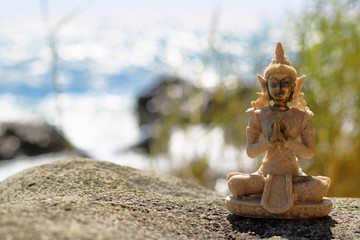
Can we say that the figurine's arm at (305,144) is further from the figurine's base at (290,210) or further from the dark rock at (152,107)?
the dark rock at (152,107)

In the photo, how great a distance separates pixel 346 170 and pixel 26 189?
213cm

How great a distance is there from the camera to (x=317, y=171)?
380 centimetres

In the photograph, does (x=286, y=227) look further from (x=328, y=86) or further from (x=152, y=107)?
(x=152, y=107)

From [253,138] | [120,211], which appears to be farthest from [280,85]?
[120,211]

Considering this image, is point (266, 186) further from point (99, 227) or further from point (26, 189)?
point (26, 189)

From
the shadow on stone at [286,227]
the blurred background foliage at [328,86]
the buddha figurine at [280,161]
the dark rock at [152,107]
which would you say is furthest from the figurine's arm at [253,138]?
the dark rock at [152,107]

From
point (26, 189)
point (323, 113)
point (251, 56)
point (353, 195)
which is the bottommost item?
point (353, 195)

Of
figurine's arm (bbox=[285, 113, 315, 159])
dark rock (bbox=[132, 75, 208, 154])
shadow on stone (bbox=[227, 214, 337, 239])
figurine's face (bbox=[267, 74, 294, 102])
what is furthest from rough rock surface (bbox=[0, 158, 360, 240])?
dark rock (bbox=[132, 75, 208, 154])

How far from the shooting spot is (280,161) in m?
2.22

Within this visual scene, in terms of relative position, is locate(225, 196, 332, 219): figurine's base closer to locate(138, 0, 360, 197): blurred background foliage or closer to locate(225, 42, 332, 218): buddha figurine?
locate(225, 42, 332, 218): buddha figurine

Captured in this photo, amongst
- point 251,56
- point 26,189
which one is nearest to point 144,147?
point 251,56

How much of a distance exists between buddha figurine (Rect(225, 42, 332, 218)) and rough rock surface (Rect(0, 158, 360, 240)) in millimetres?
62

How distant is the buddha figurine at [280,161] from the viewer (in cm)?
214

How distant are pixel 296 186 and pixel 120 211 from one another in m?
0.63
